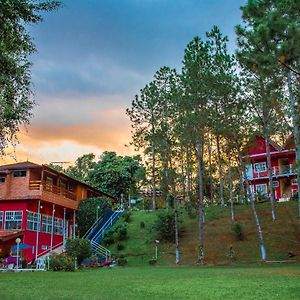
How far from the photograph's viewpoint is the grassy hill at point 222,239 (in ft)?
88.9

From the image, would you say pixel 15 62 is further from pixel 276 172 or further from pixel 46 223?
pixel 276 172

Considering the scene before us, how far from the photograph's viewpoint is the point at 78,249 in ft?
84.7

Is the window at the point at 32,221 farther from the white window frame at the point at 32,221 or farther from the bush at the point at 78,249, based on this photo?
the bush at the point at 78,249

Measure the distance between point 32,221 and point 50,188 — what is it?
3.25 meters

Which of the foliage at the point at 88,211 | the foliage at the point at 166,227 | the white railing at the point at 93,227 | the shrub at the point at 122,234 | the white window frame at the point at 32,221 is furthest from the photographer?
the foliage at the point at 88,211

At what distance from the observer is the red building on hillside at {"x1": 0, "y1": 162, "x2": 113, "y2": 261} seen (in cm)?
2958

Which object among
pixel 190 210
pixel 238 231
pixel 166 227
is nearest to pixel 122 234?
pixel 166 227

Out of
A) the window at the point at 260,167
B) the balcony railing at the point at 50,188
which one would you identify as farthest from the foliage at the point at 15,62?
the window at the point at 260,167

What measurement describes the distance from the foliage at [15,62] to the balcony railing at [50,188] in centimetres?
1943

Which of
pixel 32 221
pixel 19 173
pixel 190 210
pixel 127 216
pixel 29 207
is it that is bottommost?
pixel 32 221

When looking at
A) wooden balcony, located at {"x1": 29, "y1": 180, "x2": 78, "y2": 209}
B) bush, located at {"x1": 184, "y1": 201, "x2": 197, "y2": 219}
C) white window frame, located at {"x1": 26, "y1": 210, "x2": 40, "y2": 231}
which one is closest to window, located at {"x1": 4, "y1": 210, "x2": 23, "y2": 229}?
white window frame, located at {"x1": 26, "y1": 210, "x2": 40, "y2": 231}

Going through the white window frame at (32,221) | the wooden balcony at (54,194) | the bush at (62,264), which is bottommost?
the bush at (62,264)

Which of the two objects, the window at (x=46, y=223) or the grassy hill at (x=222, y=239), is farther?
the window at (x=46, y=223)

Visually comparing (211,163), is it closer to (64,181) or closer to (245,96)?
(64,181)
